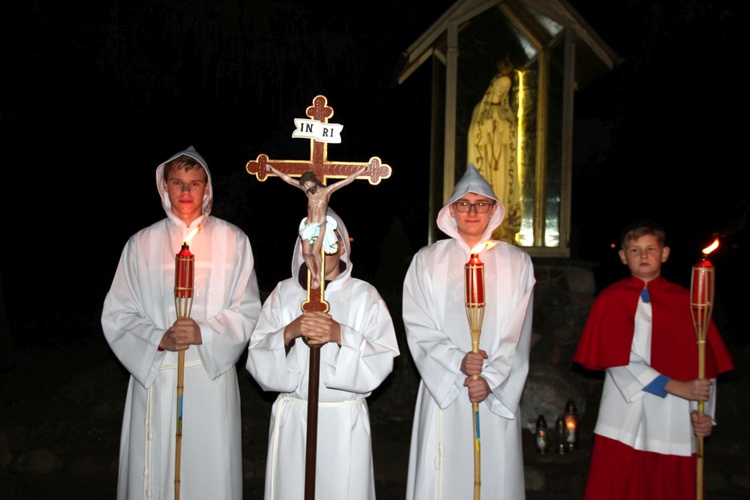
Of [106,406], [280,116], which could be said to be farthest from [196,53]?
[106,406]

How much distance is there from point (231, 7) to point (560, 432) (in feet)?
31.6

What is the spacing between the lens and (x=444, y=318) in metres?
4.93

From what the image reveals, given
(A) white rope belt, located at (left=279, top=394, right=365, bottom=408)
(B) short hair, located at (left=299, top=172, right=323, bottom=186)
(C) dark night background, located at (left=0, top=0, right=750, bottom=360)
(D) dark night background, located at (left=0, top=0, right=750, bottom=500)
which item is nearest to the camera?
(B) short hair, located at (left=299, top=172, right=323, bottom=186)

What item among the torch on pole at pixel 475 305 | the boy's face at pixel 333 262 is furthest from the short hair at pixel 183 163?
the torch on pole at pixel 475 305

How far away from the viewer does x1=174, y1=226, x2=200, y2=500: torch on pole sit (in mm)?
4402

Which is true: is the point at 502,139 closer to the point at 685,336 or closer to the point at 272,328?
the point at 685,336

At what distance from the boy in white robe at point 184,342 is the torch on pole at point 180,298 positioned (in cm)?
10

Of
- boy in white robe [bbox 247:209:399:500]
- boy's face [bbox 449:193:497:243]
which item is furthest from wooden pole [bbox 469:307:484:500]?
boy's face [bbox 449:193:497:243]

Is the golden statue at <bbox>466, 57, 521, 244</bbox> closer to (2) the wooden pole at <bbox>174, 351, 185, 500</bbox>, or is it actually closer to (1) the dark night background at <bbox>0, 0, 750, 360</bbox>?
(1) the dark night background at <bbox>0, 0, 750, 360</bbox>

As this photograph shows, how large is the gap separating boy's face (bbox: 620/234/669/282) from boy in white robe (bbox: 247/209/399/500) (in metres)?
1.67

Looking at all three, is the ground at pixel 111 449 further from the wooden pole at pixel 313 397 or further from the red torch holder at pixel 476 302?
the wooden pole at pixel 313 397

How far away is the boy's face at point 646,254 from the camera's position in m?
4.79

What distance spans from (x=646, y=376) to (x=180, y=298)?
2.94 metres

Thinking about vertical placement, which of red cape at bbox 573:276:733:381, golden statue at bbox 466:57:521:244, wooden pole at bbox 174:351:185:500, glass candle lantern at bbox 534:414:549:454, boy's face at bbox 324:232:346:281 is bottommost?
glass candle lantern at bbox 534:414:549:454
